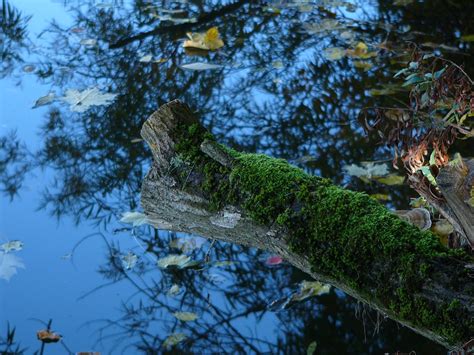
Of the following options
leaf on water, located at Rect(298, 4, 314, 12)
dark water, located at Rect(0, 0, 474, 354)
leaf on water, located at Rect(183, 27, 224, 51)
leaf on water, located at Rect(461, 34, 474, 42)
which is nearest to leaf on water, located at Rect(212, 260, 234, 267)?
dark water, located at Rect(0, 0, 474, 354)

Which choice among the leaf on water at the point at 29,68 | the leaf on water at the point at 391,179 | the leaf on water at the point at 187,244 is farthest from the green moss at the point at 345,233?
the leaf on water at the point at 29,68

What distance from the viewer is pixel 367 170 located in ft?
10.4

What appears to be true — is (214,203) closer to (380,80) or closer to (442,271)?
(442,271)

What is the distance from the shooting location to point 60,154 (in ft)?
11.3

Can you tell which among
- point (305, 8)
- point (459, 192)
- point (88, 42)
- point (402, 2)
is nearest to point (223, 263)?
point (459, 192)

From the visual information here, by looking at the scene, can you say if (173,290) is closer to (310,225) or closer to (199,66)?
(310,225)

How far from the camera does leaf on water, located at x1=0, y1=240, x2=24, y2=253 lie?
2760mm

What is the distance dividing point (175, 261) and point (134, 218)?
35 centimetres

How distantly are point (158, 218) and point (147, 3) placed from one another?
3740 millimetres

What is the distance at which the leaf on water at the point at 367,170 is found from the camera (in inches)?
124

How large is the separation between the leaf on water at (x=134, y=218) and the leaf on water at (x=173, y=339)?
67 cm

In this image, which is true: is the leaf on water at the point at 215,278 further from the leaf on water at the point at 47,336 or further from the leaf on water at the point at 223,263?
the leaf on water at the point at 47,336

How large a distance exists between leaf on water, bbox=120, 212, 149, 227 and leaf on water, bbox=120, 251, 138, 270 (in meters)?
0.16

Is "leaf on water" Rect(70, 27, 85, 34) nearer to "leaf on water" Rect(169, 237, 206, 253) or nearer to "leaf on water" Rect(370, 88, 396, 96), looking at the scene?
"leaf on water" Rect(370, 88, 396, 96)
